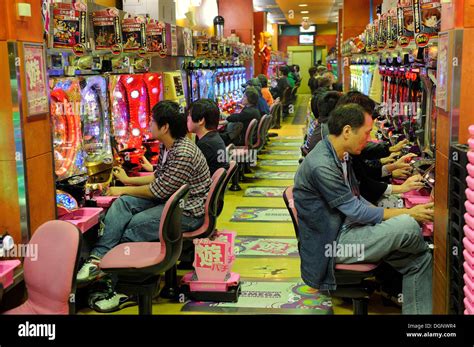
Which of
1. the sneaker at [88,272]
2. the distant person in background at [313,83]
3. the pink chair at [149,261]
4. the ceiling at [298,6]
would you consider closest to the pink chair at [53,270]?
the pink chair at [149,261]

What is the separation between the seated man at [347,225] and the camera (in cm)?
329

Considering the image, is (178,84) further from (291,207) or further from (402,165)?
(291,207)

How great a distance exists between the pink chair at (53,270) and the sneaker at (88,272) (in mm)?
1075

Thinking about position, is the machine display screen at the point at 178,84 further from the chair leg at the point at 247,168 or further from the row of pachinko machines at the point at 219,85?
the chair leg at the point at 247,168

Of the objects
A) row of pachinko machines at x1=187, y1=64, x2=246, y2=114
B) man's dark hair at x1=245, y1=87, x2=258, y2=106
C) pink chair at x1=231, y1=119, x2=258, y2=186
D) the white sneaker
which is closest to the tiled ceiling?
row of pachinko machines at x1=187, y1=64, x2=246, y2=114

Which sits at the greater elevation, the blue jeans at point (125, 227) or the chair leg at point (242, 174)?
the blue jeans at point (125, 227)

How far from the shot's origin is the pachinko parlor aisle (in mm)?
2773

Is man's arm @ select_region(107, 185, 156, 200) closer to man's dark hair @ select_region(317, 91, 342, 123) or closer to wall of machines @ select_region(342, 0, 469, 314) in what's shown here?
wall of machines @ select_region(342, 0, 469, 314)

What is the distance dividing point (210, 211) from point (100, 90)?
1.26 m

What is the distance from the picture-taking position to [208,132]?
534cm

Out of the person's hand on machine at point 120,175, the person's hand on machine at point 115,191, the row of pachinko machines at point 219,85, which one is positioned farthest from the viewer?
the row of pachinko machines at point 219,85

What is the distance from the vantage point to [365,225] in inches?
133

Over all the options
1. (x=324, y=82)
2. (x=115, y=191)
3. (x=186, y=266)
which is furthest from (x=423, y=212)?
(x=324, y=82)
